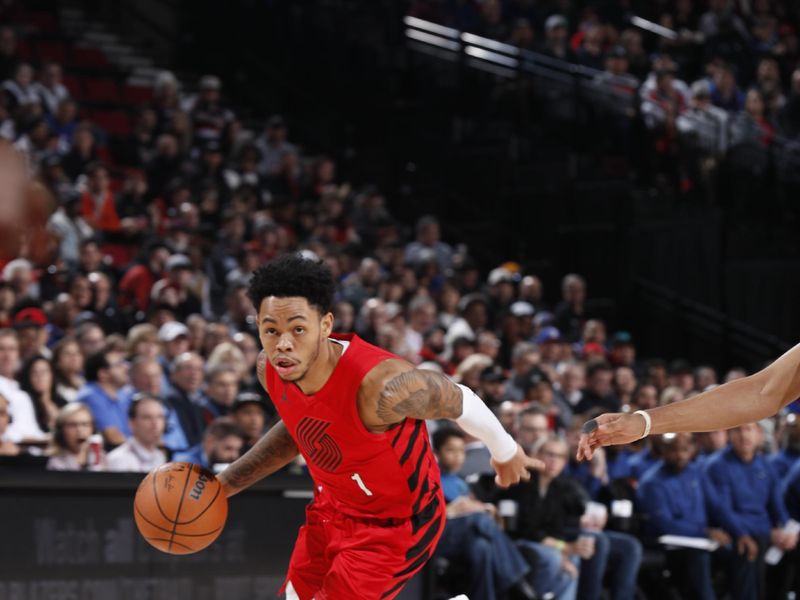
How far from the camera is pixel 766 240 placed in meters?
16.0

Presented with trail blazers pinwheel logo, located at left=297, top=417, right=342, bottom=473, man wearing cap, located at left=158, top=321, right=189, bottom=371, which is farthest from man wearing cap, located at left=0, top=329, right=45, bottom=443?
trail blazers pinwheel logo, located at left=297, top=417, right=342, bottom=473

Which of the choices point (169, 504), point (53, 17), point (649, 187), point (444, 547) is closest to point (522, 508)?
point (444, 547)

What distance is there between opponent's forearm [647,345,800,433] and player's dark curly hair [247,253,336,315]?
1.42 metres

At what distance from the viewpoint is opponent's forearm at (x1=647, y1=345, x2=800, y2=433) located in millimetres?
4051

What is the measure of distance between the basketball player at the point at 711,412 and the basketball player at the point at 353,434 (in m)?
0.96

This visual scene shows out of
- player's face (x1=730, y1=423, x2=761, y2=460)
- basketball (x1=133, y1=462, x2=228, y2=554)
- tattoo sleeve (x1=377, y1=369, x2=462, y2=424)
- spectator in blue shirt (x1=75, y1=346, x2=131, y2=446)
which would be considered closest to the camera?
tattoo sleeve (x1=377, y1=369, x2=462, y2=424)

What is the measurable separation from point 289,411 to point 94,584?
8.55 ft

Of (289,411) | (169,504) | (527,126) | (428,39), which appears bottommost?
(169,504)

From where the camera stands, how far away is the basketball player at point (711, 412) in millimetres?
4043

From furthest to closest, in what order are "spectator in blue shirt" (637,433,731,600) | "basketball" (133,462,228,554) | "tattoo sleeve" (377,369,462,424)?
"spectator in blue shirt" (637,433,731,600), "basketball" (133,462,228,554), "tattoo sleeve" (377,369,462,424)

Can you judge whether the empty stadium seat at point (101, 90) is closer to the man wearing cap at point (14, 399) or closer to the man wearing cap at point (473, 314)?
the man wearing cap at point (473, 314)

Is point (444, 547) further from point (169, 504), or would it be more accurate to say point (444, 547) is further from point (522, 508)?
point (169, 504)

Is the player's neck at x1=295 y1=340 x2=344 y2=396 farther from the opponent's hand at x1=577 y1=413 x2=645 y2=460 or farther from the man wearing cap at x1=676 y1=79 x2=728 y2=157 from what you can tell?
the man wearing cap at x1=676 y1=79 x2=728 y2=157

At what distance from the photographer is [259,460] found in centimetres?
546
